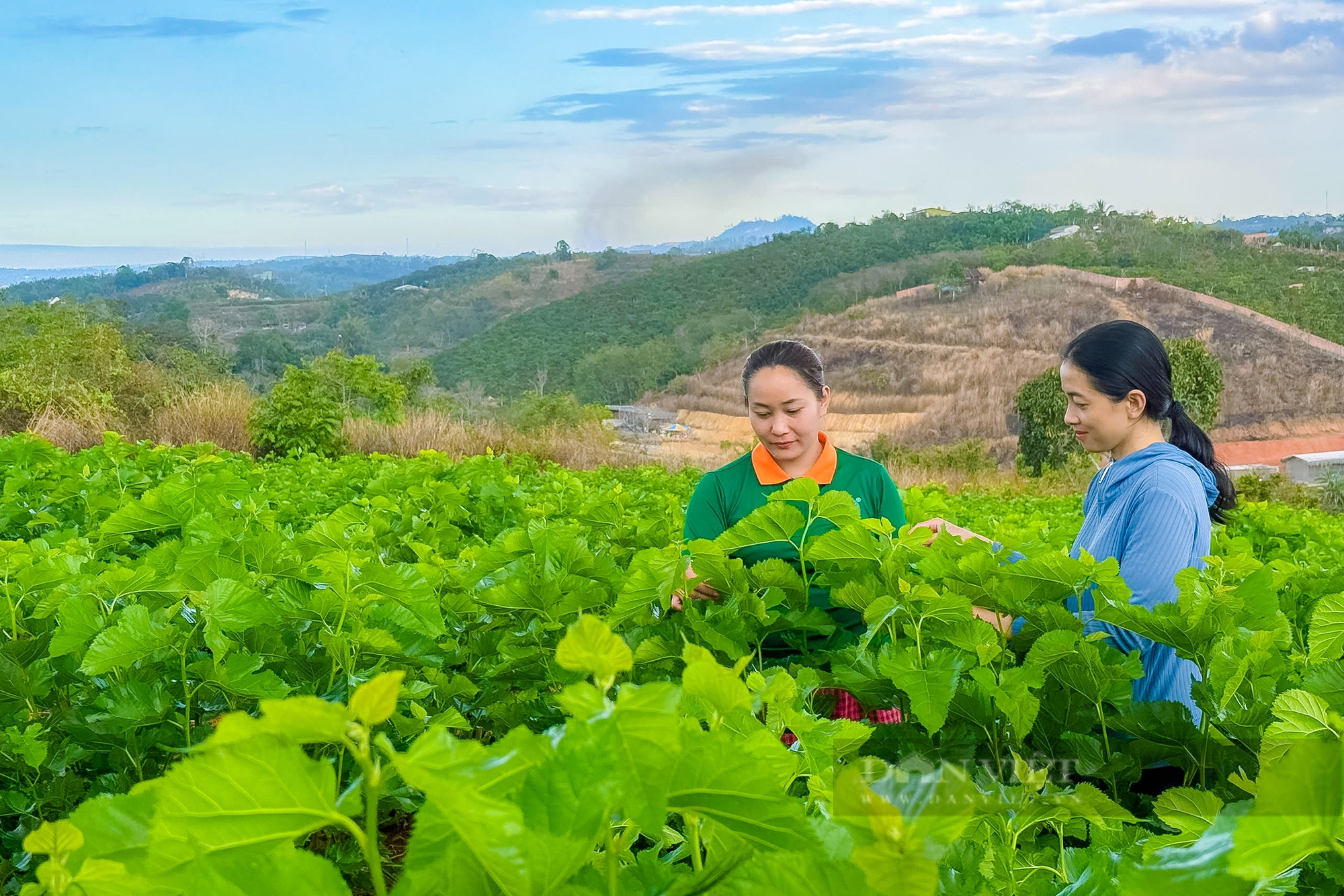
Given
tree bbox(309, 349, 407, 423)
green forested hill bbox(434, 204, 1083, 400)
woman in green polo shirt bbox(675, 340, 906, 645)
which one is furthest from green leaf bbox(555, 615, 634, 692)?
green forested hill bbox(434, 204, 1083, 400)

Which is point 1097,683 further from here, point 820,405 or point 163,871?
point 820,405

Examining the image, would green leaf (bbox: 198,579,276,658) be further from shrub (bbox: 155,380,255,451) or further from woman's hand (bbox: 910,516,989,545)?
shrub (bbox: 155,380,255,451)

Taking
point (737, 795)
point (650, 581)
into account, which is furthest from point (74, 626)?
point (737, 795)

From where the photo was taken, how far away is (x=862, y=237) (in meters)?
68.7

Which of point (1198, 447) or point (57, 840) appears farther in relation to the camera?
point (1198, 447)

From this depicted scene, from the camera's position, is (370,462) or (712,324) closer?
(370,462)

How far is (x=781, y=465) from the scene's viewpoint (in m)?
3.09

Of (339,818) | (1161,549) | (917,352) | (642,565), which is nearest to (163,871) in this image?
(339,818)

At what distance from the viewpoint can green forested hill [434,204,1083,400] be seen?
192 ft

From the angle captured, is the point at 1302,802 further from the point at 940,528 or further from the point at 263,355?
the point at 263,355

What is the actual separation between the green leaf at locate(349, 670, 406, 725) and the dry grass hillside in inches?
1680

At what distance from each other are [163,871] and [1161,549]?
242 centimetres

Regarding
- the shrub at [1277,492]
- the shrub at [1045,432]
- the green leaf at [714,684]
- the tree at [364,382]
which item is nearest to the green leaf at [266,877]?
the green leaf at [714,684]

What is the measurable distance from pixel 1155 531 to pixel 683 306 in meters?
62.6
